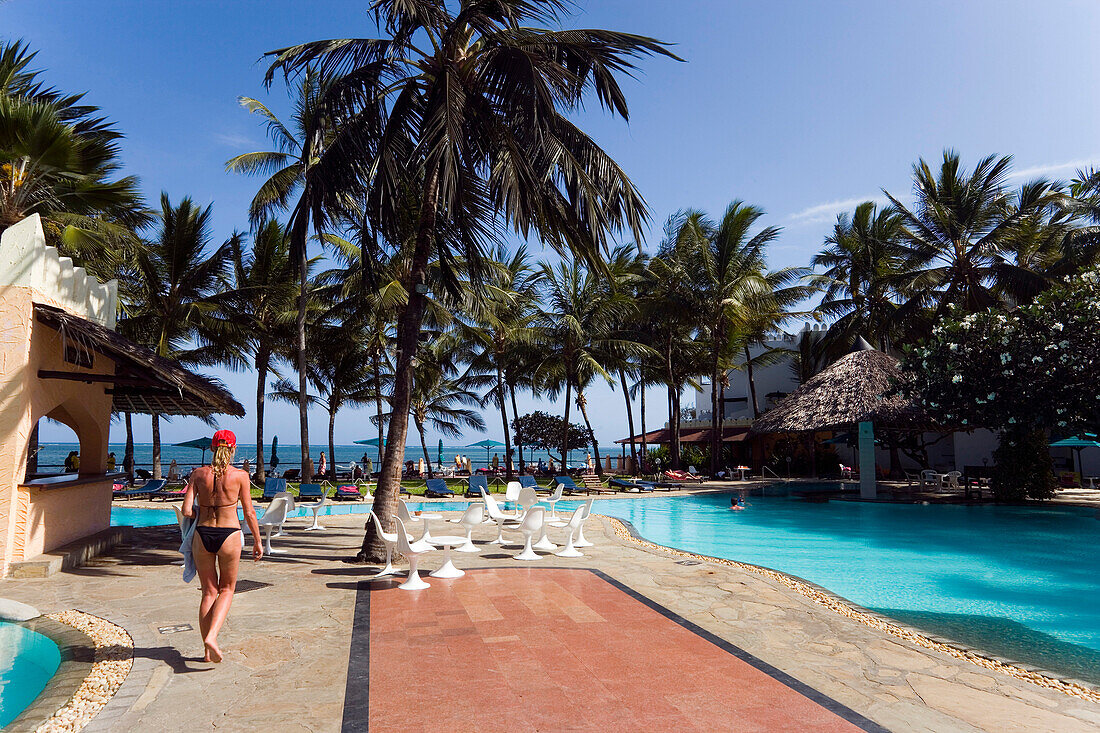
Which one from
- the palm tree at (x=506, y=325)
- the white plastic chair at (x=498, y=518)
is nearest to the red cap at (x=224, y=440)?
the white plastic chair at (x=498, y=518)

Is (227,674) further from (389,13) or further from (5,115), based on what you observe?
(5,115)

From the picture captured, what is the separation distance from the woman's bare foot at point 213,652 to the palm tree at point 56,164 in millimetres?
7701

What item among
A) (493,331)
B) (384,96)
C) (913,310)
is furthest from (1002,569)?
(493,331)

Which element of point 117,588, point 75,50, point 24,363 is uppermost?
point 75,50

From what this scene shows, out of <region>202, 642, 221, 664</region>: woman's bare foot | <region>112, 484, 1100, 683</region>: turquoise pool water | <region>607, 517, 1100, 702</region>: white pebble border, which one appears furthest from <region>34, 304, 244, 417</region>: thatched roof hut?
<region>607, 517, 1100, 702</region>: white pebble border

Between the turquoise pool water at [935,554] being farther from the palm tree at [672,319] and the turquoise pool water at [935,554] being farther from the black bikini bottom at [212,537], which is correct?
the palm tree at [672,319]

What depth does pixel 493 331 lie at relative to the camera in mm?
25859

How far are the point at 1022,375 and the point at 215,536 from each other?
63.6ft

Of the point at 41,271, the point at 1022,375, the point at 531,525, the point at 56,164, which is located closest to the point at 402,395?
the point at 531,525

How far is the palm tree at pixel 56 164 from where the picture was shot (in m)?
8.65

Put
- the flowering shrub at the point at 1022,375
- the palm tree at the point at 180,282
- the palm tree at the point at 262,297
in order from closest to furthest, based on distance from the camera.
Result: the flowering shrub at the point at 1022,375 < the palm tree at the point at 180,282 < the palm tree at the point at 262,297

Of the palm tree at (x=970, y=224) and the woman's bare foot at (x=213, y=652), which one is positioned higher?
the palm tree at (x=970, y=224)

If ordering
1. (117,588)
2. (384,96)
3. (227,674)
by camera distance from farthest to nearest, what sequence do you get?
(384,96), (117,588), (227,674)

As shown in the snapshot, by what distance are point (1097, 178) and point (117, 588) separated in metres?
23.2
